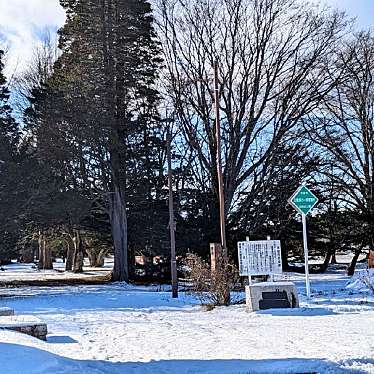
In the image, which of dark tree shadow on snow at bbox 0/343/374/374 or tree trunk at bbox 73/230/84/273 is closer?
dark tree shadow on snow at bbox 0/343/374/374

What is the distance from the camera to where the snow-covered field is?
7.98 metres

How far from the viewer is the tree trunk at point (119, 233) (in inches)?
1378

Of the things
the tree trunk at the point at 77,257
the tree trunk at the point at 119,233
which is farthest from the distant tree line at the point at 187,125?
the tree trunk at the point at 77,257

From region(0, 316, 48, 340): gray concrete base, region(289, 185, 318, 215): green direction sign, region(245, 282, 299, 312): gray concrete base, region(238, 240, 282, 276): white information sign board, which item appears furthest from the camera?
region(289, 185, 318, 215): green direction sign

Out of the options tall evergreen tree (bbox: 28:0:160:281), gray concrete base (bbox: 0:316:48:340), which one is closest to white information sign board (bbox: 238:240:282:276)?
gray concrete base (bbox: 0:316:48:340)

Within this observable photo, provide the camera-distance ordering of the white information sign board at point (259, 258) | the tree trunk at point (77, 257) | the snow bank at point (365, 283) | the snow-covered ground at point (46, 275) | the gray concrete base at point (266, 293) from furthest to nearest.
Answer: the tree trunk at point (77, 257) < the snow-covered ground at point (46, 275) < the snow bank at point (365, 283) < the white information sign board at point (259, 258) < the gray concrete base at point (266, 293)

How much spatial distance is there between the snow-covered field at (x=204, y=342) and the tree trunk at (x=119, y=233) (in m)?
16.7

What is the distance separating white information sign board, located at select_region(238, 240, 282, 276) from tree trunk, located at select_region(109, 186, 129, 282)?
17.2 metres

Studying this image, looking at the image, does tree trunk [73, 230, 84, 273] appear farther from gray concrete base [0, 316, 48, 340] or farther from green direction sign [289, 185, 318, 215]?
gray concrete base [0, 316, 48, 340]

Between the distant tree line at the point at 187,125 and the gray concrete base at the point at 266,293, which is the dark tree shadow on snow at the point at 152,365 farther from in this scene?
the distant tree line at the point at 187,125

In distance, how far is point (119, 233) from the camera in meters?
35.2

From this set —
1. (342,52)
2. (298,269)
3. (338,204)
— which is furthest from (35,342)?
(298,269)

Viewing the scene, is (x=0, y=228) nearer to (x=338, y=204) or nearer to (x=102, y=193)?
(x=102, y=193)

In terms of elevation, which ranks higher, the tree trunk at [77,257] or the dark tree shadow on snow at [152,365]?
the tree trunk at [77,257]
